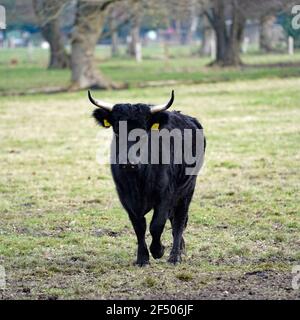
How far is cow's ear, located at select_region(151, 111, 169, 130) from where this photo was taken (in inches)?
376

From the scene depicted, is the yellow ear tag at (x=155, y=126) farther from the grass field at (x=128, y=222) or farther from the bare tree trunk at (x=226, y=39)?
the bare tree trunk at (x=226, y=39)

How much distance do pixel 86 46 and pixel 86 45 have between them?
0.15 ft

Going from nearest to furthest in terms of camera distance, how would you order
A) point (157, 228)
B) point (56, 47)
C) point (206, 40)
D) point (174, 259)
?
point (157, 228) → point (174, 259) → point (56, 47) → point (206, 40)

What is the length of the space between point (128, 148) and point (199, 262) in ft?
4.71

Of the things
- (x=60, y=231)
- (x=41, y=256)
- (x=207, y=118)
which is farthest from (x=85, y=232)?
(x=207, y=118)

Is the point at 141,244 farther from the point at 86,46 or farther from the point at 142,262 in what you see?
the point at 86,46

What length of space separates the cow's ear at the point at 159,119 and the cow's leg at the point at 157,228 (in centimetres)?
83

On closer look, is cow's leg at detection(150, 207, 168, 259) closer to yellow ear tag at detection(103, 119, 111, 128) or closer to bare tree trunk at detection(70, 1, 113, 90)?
yellow ear tag at detection(103, 119, 111, 128)

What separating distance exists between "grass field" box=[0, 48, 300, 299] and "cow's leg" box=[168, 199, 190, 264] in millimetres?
124

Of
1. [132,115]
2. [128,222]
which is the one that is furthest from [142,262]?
[128,222]

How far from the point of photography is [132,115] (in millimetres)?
9398

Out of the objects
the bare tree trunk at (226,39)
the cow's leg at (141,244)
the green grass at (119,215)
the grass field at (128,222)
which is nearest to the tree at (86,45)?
the green grass at (119,215)
